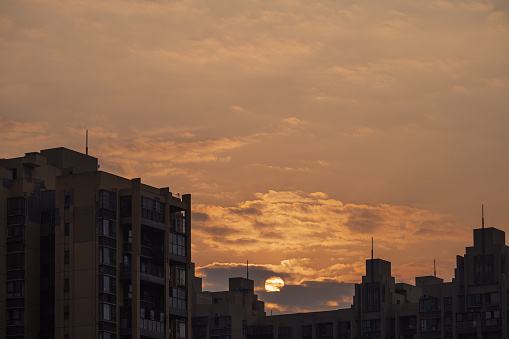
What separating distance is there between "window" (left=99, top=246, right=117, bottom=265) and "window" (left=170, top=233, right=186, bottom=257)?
1110 centimetres

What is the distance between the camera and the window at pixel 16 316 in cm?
14338

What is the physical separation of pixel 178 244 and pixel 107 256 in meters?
14.2

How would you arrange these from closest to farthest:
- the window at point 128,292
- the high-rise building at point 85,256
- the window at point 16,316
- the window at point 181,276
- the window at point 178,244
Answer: the high-rise building at point 85,256 → the window at point 16,316 → the window at point 128,292 → the window at point 178,244 → the window at point 181,276

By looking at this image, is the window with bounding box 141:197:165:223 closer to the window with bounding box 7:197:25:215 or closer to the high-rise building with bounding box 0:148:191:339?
the high-rise building with bounding box 0:148:191:339

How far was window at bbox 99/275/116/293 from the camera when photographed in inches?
5531

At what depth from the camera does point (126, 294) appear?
472 feet

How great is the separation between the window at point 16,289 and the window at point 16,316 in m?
1.97

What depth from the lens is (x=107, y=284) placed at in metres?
141

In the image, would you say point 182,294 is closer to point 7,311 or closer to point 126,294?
point 126,294

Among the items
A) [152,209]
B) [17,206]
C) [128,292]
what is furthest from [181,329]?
[17,206]

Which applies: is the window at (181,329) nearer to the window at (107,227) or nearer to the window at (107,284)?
the window at (107,284)

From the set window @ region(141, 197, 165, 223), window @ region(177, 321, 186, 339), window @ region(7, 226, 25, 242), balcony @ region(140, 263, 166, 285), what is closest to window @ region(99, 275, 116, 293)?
balcony @ region(140, 263, 166, 285)

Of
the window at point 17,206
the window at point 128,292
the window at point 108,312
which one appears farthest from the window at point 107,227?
the window at point 17,206

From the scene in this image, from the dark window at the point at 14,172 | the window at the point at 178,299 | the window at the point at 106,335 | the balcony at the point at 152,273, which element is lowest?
the window at the point at 106,335
